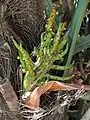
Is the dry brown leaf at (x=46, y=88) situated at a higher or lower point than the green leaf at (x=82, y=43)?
lower

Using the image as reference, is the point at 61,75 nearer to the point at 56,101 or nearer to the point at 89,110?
the point at 56,101

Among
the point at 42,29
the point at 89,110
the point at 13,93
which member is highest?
the point at 42,29

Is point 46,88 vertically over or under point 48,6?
under

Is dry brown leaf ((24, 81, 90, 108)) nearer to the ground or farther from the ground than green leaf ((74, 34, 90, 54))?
nearer to the ground

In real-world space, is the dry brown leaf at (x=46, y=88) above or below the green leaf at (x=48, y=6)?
below

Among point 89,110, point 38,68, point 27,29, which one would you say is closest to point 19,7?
point 27,29

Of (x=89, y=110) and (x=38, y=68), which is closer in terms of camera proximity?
(x=38, y=68)

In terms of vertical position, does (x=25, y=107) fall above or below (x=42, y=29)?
below

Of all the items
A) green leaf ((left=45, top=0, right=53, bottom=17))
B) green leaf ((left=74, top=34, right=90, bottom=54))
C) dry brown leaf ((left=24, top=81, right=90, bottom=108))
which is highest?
green leaf ((left=45, top=0, right=53, bottom=17))

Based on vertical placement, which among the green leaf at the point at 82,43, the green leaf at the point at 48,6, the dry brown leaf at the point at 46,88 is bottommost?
the dry brown leaf at the point at 46,88
